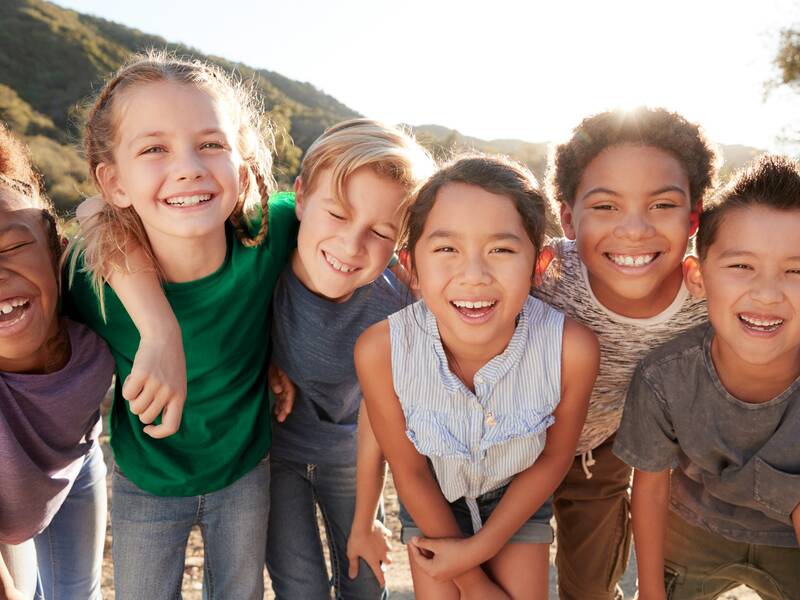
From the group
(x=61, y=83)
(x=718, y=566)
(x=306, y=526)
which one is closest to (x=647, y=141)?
(x=718, y=566)

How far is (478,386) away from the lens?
1.92 m

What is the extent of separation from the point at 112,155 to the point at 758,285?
191cm

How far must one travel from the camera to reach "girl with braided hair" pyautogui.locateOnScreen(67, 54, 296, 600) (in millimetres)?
1917

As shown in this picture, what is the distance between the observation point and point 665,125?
2.10 metres

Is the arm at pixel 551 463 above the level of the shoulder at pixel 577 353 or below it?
below

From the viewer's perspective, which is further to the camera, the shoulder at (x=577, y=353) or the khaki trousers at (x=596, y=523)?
the khaki trousers at (x=596, y=523)

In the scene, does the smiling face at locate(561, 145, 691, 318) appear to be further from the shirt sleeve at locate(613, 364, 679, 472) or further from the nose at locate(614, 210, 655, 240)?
the shirt sleeve at locate(613, 364, 679, 472)

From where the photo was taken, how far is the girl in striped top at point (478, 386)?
1817 millimetres

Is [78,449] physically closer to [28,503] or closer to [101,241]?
[28,503]

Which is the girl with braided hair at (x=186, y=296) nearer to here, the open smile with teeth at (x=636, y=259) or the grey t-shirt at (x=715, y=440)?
the open smile with teeth at (x=636, y=259)

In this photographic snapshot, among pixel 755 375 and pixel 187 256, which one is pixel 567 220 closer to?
pixel 755 375

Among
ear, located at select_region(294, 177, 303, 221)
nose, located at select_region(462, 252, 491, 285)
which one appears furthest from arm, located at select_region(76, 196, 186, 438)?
nose, located at select_region(462, 252, 491, 285)

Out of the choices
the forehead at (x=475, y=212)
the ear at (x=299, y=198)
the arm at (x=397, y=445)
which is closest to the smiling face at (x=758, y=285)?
the forehead at (x=475, y=212)

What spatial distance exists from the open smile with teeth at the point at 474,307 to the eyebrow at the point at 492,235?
18cm
